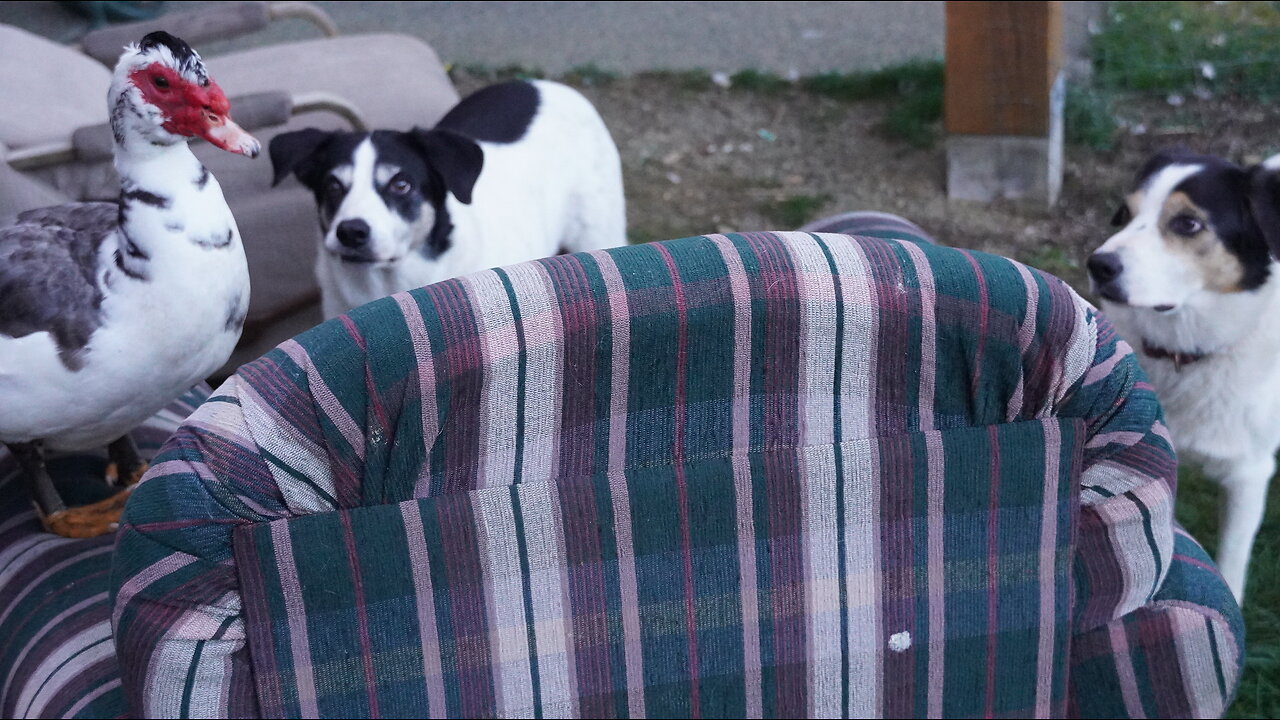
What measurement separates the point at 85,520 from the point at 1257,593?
231 cm

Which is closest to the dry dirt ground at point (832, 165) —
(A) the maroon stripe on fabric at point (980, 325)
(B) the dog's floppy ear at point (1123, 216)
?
(B) the dog's floppy ear at point (1123, 216)

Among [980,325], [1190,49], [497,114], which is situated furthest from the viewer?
[1190,49]

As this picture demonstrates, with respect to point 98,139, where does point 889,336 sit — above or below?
below

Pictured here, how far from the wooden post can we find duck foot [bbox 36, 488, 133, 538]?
292 cm

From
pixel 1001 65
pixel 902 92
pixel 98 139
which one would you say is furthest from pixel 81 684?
pixel 902 92

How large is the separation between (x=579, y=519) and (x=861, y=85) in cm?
391

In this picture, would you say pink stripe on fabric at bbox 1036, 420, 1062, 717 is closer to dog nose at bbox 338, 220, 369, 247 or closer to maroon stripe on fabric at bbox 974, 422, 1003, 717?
maroon stripe on fabric at bbox 974, 422, 1003, 717

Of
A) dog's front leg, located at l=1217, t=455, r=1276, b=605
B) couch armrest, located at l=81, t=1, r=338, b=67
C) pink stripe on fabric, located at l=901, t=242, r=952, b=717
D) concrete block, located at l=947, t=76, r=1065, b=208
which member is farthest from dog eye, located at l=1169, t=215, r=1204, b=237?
couch armrest, located at l=81, t=1, r=338, b=67

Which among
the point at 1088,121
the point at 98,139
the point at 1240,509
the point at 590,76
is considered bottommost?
the point at 1240,509

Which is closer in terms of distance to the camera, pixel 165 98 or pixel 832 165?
pixel 165 98

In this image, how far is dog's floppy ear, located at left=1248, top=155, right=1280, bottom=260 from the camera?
6.02ft

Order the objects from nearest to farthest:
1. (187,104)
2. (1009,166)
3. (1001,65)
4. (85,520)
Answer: (187,104), (85,520), (1001,65), (1009,166)

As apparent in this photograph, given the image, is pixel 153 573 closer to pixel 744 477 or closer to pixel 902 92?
pixel 744 477

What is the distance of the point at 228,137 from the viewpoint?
5.18 ft
